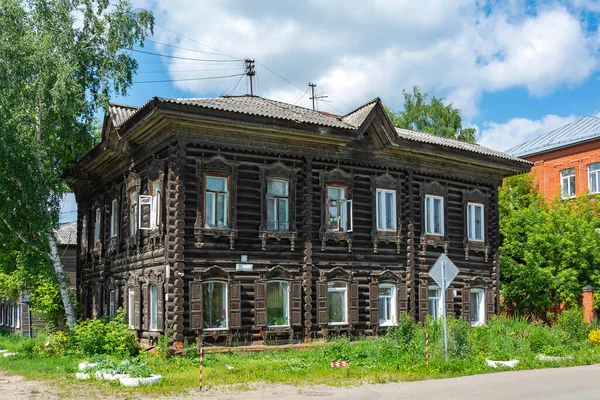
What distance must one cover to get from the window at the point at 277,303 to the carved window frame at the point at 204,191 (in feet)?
6.70

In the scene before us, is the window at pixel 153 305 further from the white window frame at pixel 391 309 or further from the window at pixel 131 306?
the white window frame at pixel 391 309

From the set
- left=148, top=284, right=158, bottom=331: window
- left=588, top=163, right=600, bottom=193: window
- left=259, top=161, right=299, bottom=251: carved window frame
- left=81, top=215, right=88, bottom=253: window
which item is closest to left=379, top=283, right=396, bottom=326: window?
left=259, top=161, right=299, bottom=251: carved window frame

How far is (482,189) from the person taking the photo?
2811 cm

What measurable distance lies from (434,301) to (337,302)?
194 inches

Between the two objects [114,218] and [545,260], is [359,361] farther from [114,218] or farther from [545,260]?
[545,260]

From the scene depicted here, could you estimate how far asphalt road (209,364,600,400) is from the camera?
13352 mm

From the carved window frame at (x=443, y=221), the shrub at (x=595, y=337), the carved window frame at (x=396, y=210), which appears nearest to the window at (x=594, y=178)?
the carved window frame at (x=443, y=221)

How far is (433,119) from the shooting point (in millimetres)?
48656

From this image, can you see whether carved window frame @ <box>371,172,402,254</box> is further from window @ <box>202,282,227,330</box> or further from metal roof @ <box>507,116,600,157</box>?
metal roof @ <box>507,116,600,157</box>

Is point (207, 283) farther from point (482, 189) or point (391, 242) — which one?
point (482, 189)

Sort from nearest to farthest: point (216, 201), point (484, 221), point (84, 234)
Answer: point (216, 201) < point (484, 221) < point (84, 234)

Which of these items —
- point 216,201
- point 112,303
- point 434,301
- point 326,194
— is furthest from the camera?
point 434,301

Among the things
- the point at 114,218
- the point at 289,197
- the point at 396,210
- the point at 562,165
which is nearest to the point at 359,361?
the point at 289,197

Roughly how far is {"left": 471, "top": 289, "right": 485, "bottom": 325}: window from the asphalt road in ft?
35.9
